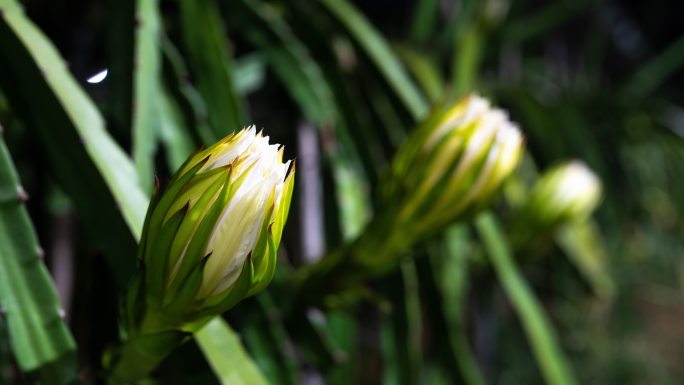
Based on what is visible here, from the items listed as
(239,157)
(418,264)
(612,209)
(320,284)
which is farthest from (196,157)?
(612,209)

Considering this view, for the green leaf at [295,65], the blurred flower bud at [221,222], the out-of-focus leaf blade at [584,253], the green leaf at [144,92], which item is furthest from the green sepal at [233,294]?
the out-of-focus leaf blade at [584,253]

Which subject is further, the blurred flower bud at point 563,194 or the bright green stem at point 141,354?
the blurred flower bud at point 563,194

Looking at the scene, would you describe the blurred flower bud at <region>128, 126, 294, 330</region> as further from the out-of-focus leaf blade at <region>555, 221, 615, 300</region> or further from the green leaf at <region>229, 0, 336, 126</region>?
the out-of-focus leaf blade at <region>555, 221, 615, 300</region>

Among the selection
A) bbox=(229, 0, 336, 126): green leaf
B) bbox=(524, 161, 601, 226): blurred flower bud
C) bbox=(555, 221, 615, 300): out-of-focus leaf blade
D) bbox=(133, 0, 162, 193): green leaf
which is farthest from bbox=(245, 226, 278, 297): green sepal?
bbox=(555, 221, 615, 300): out-of-focus leaf blade

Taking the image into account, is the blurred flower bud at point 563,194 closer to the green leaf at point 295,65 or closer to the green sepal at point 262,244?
the green leaf at point 295,65

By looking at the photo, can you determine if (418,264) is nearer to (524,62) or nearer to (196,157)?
(196,157)

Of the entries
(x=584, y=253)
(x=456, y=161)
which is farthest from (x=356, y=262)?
(x=584, y=253)

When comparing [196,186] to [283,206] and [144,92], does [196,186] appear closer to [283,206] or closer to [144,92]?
[283,206]
